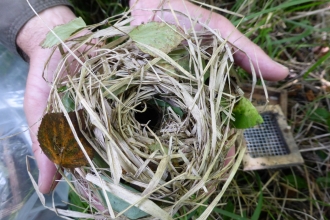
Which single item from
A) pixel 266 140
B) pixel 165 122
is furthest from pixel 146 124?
pixel 266 140

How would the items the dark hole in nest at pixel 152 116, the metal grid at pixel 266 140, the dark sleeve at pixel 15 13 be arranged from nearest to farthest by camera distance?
the dark hole in nest at pixel 152 116
the dark sleeve at pixel 15 13
the metal grid at pixel 266 140

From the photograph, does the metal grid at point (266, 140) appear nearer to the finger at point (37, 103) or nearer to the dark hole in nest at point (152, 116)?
the dark hole in nest at point (152, 116)

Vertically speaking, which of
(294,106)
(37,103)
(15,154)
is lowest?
(294,106)

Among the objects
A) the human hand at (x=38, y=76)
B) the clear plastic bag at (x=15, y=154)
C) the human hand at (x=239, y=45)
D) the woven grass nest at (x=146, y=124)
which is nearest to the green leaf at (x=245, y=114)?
the woven grass nest at (x=146, y=124)

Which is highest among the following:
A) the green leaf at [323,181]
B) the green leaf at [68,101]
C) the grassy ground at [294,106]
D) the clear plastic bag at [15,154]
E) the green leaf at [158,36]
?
the green leaf at [158,36]

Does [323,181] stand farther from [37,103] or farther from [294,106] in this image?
[37,103]

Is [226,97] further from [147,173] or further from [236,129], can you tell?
[147,173]

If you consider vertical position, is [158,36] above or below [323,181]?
above
